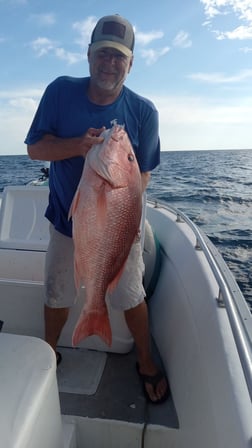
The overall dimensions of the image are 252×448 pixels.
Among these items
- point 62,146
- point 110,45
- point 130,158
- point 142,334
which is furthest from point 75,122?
point 142,334

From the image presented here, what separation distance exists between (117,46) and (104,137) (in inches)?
24.8

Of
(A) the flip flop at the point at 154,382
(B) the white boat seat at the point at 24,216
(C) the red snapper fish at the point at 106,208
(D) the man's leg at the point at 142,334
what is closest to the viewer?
(C) the red snapper fish at the point at 106,208

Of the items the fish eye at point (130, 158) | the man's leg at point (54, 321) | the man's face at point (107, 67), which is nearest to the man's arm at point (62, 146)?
the fish eye at point (130, 158)

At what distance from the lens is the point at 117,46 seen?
2025mm

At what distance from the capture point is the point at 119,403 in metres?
2.54

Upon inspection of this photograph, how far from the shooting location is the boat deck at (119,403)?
238 cm

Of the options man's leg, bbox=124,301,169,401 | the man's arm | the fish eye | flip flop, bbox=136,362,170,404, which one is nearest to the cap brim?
the man's arm

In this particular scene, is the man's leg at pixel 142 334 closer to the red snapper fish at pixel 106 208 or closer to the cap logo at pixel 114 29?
the red snapper fish at pixel 106 208

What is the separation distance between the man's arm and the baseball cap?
53 cm

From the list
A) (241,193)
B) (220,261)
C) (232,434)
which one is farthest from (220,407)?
(241,193)

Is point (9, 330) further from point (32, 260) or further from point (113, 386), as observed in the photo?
point (113, 386)

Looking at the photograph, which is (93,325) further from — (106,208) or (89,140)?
(89,140)

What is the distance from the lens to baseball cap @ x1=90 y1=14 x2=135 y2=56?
2033 millimetres

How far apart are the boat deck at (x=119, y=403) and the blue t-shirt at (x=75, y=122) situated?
1.12 metres
